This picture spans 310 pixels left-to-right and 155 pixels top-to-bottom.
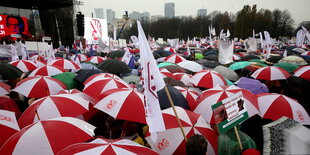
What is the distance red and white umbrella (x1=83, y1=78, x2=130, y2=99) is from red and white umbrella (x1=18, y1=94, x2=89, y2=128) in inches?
34.9

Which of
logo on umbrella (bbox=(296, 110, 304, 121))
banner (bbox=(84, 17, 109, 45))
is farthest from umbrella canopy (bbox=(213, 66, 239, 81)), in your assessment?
banner (bbox=(84, 17, 109, 45))

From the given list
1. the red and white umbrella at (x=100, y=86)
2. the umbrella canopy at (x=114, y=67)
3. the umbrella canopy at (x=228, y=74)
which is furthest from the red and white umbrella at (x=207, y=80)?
the umbrella canopy at (x=114, y=67)

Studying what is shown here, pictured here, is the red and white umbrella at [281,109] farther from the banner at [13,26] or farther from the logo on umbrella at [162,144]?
the banner at [13,26]

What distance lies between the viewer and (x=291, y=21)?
2384 inches

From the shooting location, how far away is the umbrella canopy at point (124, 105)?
3.57 metres

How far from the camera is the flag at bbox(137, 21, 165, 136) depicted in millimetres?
2539

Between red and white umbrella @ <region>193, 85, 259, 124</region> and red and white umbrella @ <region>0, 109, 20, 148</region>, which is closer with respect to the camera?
red and white umbrella @ <region>0, 109, 20, 148</region>

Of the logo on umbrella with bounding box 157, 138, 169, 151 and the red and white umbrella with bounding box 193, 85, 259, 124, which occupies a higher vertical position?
the red and white umbrella with bounding box 193, 85, 259, 124

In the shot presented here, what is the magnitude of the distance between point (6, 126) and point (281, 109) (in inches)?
161

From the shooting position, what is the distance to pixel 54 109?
3.68 m

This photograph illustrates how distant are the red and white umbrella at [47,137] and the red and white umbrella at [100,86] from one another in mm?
1825

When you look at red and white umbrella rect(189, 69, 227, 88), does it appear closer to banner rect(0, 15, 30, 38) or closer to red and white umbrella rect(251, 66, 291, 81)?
red and white umbrella rect(251, 66, 291, 81)

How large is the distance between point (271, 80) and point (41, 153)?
5.63 meters

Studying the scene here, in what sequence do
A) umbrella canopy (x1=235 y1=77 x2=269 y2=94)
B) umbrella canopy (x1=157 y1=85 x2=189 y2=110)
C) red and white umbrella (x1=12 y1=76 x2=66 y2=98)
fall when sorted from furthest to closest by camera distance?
umbrella canopy (x1=235 y1=77 x2=269 y2=94)
red and white umbrella (x1=12 y1=76 x2=66 y2=98)
umbrella canopy (x1=157 y1=85 x2=189 y2=110)
